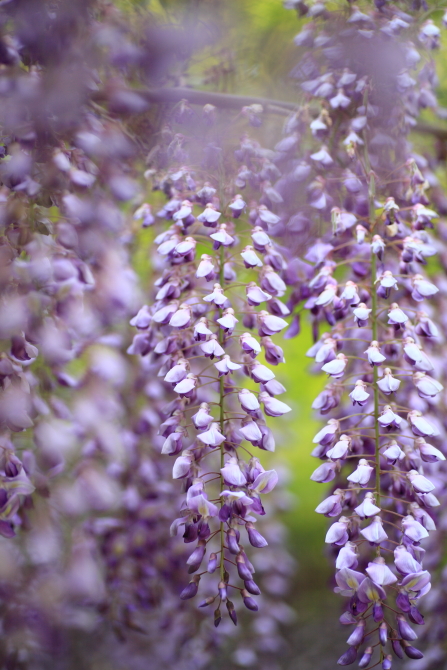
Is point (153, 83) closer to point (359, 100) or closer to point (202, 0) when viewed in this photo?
point (202, 0)

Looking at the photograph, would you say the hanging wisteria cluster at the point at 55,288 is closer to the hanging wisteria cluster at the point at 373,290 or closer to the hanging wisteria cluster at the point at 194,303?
the hanging wisteria cluster at the point at 194,303

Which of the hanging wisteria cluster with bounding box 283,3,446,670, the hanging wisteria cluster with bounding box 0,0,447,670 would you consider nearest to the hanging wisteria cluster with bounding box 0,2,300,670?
the hanging wisteria cluster with bounding box 0,0,447,670

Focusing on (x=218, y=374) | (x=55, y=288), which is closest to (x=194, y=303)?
(x=218, y=374)

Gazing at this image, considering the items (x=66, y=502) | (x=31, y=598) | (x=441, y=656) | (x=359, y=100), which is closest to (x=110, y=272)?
(x=66, y=502)

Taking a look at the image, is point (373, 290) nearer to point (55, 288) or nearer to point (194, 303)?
point (194, 303)

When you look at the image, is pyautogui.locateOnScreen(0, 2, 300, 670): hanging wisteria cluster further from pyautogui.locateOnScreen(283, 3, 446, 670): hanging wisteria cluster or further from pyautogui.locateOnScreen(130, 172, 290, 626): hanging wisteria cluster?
pyautogui.locateOnScreen(283, 3, 446, 670): hanging wisteria cluster

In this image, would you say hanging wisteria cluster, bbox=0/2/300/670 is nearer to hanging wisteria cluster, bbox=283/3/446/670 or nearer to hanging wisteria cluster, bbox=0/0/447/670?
hanging wisteria cluster, bbox=0/0/447/670

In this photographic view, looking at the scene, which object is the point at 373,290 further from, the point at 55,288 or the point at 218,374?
the point at 55,288

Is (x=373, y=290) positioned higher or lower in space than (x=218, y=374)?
higher

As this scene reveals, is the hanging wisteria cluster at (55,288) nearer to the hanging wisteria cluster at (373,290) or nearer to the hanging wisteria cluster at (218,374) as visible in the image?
the hanging wisteria cluster at (218,374)

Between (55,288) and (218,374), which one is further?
(218,374)

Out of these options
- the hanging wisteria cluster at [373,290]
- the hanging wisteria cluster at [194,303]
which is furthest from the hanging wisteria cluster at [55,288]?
the hanging wisteria cluster at [373,290]
